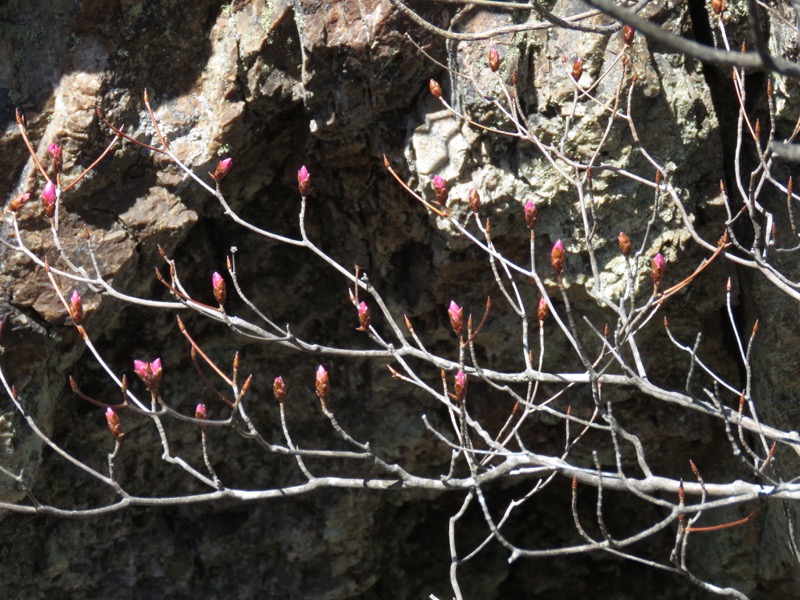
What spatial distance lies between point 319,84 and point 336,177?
43 cm

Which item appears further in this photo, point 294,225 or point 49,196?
point 294,225

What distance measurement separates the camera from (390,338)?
3.77m

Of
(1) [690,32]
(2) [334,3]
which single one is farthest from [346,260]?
(1) [690,32]

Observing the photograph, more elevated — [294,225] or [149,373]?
[149,373]

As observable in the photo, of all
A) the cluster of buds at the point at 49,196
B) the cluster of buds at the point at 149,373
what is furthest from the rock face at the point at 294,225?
the cluster of buds at the point at 149,373

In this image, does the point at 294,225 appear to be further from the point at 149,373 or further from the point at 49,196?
the point at 149,373

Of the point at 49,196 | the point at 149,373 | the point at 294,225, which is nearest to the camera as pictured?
the point at 149,373

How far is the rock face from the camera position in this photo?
10.1 ft

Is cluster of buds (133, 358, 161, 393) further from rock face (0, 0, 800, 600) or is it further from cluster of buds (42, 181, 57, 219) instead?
rock face (0, 0, 800, 600)

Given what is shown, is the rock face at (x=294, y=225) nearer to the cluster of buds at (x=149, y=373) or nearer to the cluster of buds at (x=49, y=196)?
the cluster of buds at (x=49, y=196)

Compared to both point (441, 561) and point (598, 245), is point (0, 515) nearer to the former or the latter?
point (441, 561)

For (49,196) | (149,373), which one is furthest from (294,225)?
(149,373)

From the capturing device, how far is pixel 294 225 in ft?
12.0

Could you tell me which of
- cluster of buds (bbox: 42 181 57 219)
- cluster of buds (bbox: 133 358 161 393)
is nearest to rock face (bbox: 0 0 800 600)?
cluster of buds (bbox: 42 181 57 219)
